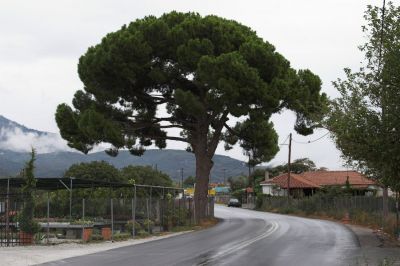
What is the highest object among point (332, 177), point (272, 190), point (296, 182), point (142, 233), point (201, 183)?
point (332, 177)

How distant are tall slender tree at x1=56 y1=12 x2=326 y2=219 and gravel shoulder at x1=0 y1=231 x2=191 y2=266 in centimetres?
1361

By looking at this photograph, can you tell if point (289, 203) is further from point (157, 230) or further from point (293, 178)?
point (157, 230)

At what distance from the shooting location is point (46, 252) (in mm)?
22531

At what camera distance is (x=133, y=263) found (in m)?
17.5

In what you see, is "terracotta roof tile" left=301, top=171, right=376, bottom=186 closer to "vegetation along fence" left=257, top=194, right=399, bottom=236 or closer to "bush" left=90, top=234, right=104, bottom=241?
"vegetation along fence" left=257, top=194, right=399, bottom=236

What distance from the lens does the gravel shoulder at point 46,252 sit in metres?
19.3

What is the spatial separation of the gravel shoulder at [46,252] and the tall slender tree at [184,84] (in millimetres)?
13615

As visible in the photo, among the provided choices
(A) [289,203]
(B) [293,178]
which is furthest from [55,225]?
(B) [293,178]

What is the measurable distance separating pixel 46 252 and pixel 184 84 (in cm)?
2160

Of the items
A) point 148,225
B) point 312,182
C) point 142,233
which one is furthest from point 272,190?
point 142,233

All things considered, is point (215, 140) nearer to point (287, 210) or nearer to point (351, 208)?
point (351, 208)

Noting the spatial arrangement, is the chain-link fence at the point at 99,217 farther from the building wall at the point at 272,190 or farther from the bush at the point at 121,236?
the building wall at the point at 272,190

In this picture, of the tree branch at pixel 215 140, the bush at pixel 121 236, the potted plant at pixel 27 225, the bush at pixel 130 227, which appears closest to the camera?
the potted plant at pixel 27 225

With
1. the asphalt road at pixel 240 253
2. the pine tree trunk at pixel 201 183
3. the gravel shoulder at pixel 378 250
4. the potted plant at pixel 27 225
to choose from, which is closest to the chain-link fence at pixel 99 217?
the potted plant at pixel 27 225
